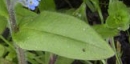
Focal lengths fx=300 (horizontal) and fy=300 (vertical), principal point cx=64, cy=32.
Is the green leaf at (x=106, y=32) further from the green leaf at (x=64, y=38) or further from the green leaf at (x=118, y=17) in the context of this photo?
the green leaf at (x=64, y=38)

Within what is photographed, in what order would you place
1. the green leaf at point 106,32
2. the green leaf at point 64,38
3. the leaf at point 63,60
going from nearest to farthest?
the green leaf at point 64,38 → the green leaf at point 106,32 → the leaf at point 63,60

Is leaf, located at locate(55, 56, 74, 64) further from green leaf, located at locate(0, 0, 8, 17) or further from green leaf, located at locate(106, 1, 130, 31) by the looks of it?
green leaf, located at locate(0, 0, 8, 17)

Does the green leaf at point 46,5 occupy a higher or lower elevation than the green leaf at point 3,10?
lower

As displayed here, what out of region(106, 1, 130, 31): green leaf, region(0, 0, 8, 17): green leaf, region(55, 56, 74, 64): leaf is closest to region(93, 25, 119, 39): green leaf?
region(106, 1, 130, 31): green leaf

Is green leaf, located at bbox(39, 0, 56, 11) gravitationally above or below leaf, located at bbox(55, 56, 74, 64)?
above

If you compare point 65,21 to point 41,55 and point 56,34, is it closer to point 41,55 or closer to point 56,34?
point 56,34

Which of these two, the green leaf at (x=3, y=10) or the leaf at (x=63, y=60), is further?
the leaf at (x=63, y=60)

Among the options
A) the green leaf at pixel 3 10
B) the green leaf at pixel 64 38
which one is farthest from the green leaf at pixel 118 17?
the green leaf at pixel 3 10

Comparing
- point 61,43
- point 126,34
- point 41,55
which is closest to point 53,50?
point 61,43

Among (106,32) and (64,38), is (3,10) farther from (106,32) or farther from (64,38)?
(106,32)
